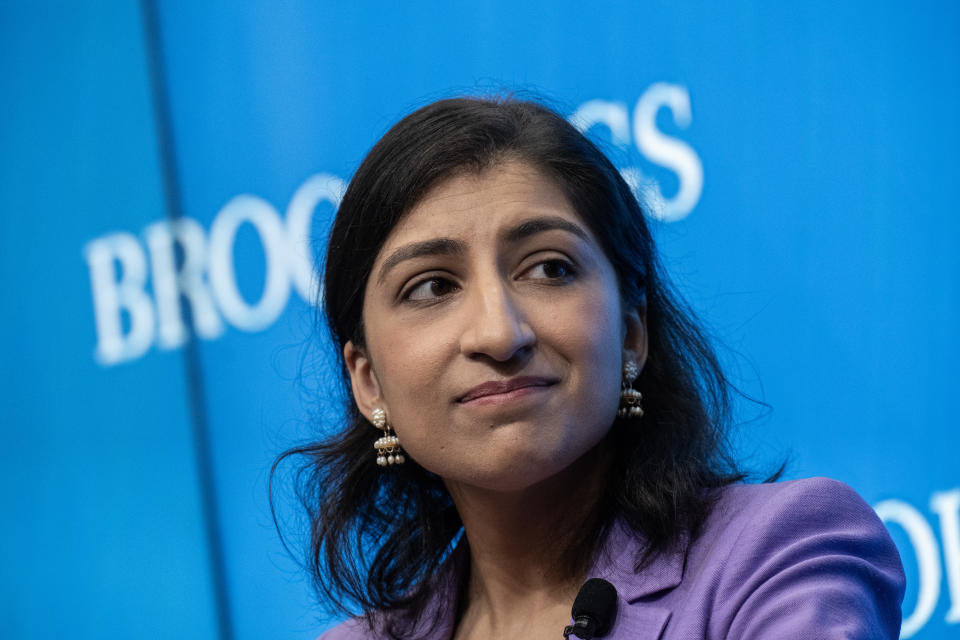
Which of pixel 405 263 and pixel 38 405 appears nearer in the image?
pixel 405 263

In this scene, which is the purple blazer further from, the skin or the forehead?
the forehead

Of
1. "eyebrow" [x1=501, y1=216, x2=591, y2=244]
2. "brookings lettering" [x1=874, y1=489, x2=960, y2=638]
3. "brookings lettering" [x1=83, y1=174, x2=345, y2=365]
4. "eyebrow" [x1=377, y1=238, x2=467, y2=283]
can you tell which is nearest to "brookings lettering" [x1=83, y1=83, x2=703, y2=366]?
"brookings lettering" [x1=83, y1=174, x2=345, y2=365]

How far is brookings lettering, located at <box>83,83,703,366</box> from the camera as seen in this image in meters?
2.92

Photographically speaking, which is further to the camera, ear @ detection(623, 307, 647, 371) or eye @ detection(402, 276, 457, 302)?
ear @ detection(623, 307, 647, 371)

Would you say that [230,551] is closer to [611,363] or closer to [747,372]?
[747,372]

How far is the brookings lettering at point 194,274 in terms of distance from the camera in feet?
9.59

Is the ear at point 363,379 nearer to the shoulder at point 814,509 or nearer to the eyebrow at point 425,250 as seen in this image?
the eyebrow at point 425,250

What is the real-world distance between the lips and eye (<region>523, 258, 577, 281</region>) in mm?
162

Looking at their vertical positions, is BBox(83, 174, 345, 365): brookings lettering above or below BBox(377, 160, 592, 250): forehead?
above

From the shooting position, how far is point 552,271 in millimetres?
1588

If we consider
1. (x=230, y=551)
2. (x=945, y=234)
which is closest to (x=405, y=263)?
(x=945, y=234)

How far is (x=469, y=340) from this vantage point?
58.9 inches

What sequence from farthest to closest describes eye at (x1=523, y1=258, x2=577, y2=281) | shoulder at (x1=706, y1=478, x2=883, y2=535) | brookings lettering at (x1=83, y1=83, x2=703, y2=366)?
brookings lettering at (x1=83, y1=83, x2=703, y2=366) < eye at (x1=523, y1=258, x2=577, y2=281) < shoulder at (x1=706, y1=478, x2=883, y2=535)

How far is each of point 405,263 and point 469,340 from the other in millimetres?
197
